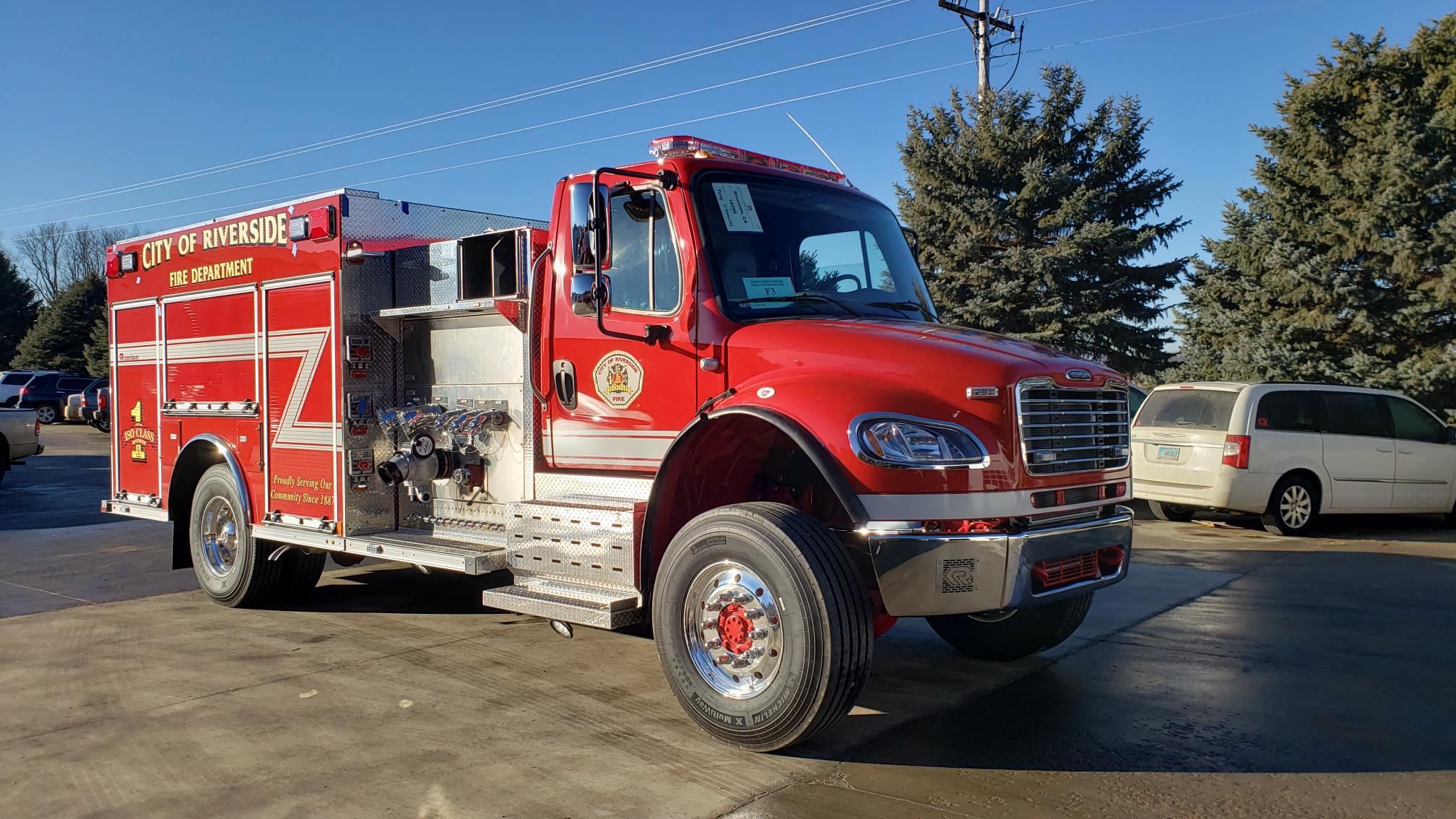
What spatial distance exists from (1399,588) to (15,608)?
10584 mm

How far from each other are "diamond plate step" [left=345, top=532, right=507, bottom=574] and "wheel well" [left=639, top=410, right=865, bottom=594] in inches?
44.5

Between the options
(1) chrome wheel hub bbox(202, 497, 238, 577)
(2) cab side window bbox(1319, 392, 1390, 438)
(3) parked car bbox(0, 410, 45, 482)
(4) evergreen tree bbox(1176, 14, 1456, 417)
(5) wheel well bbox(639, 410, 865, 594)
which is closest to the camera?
(5) wheel well bbox(639, 410, 865, 594)

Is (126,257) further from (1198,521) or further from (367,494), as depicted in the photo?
(1198,521)

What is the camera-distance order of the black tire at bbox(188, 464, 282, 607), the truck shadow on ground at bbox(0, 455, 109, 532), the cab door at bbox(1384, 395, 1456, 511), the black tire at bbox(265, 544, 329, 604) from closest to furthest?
the black tire at bbox(188, 464, 282, 607) → the black tire at bbox(265, 544, 329, 604) → the cab door at bbox(1384, 395, 1456, 511) → the truck shadow on ground at bbox(0, 455, 109, 532)

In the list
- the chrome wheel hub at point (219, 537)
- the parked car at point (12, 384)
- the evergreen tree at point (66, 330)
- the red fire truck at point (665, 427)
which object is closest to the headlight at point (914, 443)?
the red fire truck at point (665, 427)

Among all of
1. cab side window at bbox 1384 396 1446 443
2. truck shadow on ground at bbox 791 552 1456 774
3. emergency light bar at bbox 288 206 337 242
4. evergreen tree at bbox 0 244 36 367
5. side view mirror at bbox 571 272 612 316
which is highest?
evergreen tree at bbox 0 244 36 367

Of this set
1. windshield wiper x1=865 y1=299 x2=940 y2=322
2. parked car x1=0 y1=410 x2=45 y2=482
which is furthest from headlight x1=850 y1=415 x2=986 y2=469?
parked car x1=0 y1=410 x2=45 y2=482

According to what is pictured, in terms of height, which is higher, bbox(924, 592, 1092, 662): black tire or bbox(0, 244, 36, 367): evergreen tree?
bbox(0, 244, 36, 367): evergreen tree

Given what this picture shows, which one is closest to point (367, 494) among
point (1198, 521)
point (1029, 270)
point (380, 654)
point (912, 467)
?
point (380, 654)

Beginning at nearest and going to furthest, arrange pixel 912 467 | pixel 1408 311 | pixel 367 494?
1. pixel 912 467
2. pixel 367 494
3. pixel 1408 311

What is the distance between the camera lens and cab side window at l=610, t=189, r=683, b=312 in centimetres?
523

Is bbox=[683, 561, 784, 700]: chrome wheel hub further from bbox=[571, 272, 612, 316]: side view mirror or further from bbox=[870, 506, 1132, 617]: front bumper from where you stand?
bbox=[571, 272, 612, 316]: side view mirror

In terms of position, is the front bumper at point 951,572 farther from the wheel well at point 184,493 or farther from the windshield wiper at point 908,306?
the wheel well at point 184,493

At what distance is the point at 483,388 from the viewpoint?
6355 mm
